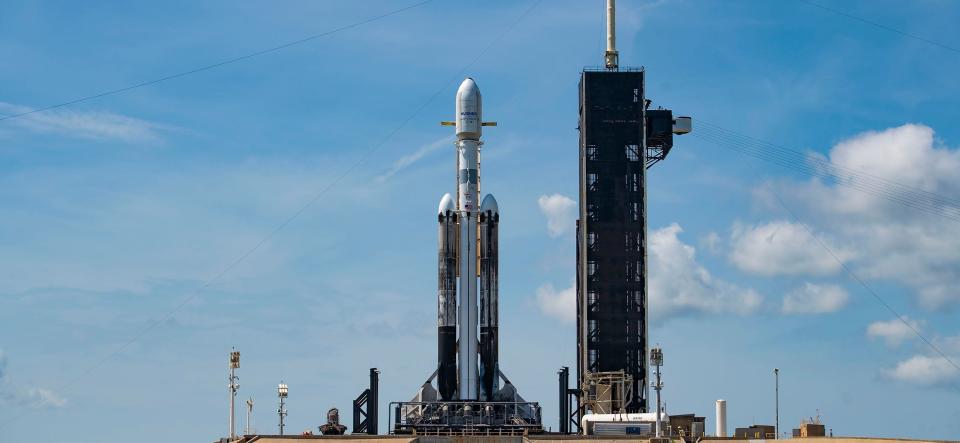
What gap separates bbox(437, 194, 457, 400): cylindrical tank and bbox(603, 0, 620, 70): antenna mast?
22.4 m

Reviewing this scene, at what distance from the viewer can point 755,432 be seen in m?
96.9

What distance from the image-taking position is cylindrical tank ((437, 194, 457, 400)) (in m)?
116

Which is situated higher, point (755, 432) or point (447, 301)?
point (447, 301)

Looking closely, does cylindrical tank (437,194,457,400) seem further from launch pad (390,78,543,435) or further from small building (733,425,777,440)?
small building (733,425,777,440)

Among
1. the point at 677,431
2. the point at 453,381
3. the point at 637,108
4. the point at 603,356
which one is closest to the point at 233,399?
the point at 453,381

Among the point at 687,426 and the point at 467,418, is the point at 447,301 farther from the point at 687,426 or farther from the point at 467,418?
the point at 687,426

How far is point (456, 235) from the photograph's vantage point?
386 feet

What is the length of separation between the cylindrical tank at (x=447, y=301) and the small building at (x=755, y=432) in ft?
83.1

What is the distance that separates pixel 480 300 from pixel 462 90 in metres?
17.3

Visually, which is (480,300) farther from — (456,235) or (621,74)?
(621,74)

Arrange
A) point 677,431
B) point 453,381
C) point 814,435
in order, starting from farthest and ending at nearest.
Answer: point 453,381 < point 677,431 < point 814,435

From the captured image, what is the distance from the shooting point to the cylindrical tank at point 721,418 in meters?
98.9

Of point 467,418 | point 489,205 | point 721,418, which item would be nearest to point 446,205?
point 489,205

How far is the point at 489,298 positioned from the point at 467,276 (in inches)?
99.0
